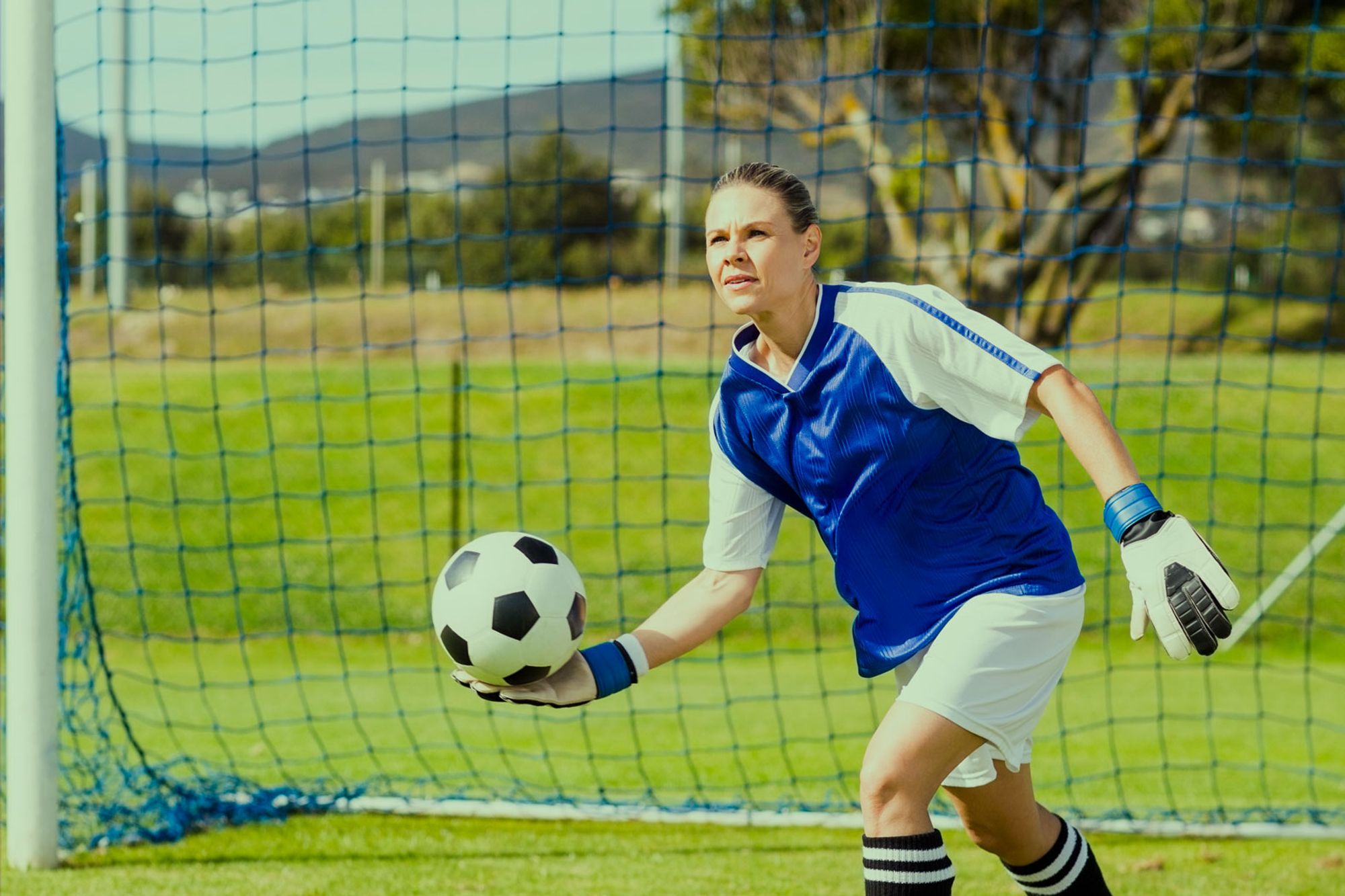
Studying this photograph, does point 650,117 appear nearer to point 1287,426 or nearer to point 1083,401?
point 1287,426

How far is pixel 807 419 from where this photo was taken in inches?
113

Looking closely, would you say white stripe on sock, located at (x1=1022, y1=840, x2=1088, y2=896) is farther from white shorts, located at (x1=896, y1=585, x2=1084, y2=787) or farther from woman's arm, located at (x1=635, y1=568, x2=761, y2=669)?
woman's arm, located at (x1=635, y1=568, x2=761, y2=669)

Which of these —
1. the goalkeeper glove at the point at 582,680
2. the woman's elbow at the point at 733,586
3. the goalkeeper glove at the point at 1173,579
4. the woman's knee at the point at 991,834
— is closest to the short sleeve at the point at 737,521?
the woman's elbow at the point at 733,586

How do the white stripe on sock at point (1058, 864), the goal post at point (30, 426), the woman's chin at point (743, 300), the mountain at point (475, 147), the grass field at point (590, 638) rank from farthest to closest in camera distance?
the mountain at point (475, 147) → the grass field at point (590, 638) → the goal post at point (30, 426) → the white stripe on sock at point (1058, 864) → the woman's chin at point (743, 300)

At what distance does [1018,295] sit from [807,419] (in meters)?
3.17

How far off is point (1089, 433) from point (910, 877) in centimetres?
88

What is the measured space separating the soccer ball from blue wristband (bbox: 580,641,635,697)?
0.17 ft

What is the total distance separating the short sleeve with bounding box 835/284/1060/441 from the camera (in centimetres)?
264

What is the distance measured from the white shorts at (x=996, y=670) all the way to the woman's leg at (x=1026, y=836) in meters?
0.07

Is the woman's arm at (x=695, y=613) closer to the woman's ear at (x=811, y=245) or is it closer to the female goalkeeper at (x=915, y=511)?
the female goalkeeper at (x=915, y=511)

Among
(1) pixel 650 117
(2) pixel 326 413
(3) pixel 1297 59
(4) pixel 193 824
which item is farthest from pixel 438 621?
(1) pixel 650 117

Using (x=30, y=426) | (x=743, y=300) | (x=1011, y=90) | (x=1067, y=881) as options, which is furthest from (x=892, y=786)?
(x=1011, y=90)

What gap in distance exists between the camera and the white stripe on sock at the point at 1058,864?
3.03m

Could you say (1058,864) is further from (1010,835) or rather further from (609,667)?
(609,667)
